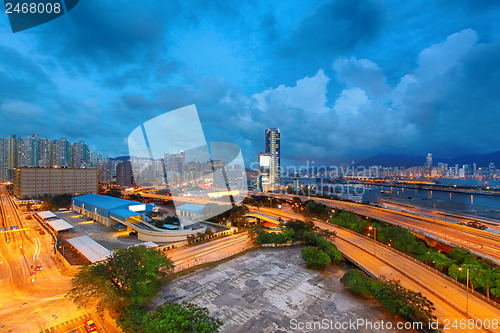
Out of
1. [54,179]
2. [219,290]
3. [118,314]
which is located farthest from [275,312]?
[54,179]

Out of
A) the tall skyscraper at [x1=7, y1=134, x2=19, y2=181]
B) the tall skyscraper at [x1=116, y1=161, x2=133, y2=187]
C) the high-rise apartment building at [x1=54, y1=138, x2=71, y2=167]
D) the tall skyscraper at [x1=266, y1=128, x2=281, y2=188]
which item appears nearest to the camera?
the tall skyscraper at [x1=7, y1=134, x2=19, y2=181]

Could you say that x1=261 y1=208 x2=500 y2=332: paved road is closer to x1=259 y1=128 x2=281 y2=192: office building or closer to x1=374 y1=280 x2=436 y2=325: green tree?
x1=374 y1=280 x2=436 y2=325: green tree

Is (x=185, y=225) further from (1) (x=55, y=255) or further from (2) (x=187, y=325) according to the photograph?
(2) (x=187, y=325)

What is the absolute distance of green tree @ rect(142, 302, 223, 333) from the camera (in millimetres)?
6500

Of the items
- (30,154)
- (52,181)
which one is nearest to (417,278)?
(52,181)

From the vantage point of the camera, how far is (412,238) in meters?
16.0

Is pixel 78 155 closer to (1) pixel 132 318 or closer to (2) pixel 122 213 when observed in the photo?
(2) pixel 122 213

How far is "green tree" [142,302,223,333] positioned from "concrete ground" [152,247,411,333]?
179 cm

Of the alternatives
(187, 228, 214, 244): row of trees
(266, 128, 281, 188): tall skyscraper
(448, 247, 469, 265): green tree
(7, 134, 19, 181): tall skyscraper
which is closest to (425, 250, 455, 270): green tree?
(448, 247, 469, 265): green tree

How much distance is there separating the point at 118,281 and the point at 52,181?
181ft

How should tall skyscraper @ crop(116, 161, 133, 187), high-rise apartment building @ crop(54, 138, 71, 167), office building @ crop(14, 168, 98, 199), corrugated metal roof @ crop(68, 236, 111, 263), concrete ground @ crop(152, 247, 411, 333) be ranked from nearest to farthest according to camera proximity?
concrete ground @ crop(152, 247, 411, 333)
corrugated metal roof @ crop(68, 236, 111, 263)
office building @ crop(14, 168, 98, 199)
high-rise apartment building @ crop(54, 138, 71, 167)
tall skyscraper @ crop(116, 161, 133, 187)

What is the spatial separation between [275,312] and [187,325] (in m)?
4.09

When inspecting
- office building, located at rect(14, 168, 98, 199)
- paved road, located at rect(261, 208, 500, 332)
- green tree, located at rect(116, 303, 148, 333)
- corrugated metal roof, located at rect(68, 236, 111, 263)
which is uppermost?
office building, located at rect(14, 168, 98, 199)

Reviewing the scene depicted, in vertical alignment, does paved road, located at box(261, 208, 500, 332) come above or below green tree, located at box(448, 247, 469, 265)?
below
